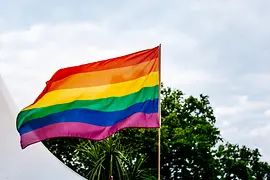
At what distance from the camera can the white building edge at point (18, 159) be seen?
811 centimetres

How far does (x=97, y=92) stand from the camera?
7.54 metres

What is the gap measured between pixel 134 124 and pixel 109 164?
10201mm

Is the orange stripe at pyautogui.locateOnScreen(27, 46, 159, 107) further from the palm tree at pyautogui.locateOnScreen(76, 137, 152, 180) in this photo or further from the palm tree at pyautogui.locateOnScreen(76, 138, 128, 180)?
the palm tree at pyautogui.locateOnScreen(76, 138, 128, 180)

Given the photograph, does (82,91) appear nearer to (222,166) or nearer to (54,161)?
(54,161)

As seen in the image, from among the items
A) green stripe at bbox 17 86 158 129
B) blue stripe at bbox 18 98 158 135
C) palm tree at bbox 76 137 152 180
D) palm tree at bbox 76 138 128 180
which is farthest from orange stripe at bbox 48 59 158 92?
palm tree at bbox 76 138 128 180

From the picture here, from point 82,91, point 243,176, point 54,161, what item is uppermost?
point 243,176

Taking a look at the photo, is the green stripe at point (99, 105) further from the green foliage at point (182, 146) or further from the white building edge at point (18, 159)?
the green foliage at point (182, 146)

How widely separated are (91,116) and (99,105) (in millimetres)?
178

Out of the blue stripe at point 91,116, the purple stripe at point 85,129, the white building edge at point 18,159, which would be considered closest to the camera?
the purple stripe at point 85,129

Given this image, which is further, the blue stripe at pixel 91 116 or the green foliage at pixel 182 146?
the green foliage at pixel 182 146

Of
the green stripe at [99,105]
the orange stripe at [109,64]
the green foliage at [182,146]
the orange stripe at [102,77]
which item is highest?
the green foliage at [182,146]

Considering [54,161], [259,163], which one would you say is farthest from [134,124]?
[259,163]

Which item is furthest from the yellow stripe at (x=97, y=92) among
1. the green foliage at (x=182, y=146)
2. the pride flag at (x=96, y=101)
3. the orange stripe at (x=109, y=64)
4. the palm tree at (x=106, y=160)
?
the green foliage at (x=182, y=146)

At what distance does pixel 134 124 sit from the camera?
7.07m
